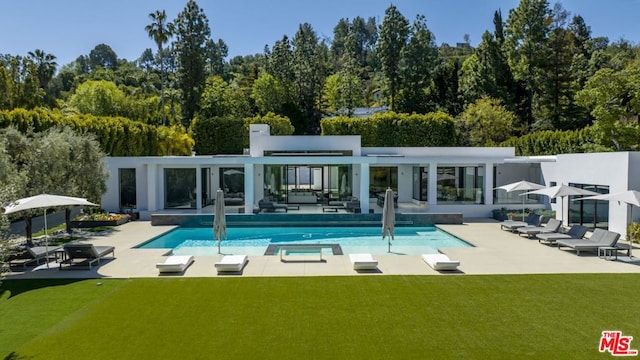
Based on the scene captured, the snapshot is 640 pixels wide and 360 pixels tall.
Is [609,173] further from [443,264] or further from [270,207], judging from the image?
[270,207]

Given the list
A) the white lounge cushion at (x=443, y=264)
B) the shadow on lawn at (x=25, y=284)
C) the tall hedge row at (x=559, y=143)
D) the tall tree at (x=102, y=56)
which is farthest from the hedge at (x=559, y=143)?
the tall tree at (x=102, y=56)

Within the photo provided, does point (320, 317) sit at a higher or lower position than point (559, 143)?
lower

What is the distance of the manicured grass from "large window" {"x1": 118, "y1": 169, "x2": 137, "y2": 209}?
12.7 metres

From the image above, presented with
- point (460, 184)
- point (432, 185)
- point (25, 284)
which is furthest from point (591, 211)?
point (25, 284)

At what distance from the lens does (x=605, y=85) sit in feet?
94.4

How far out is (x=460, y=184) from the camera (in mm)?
24625

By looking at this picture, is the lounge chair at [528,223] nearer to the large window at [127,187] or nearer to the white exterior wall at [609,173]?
the white exterior wall at [609,173]

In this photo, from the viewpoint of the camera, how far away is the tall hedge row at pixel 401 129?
1543 inches

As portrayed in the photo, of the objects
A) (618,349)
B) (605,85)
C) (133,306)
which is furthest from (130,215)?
(605,85)

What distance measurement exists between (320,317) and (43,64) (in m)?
51.6

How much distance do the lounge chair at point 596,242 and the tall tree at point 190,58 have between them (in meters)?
41.1

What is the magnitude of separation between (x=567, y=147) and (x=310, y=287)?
26031mm

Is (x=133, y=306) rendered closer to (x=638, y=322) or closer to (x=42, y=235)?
(x=638, y=322)

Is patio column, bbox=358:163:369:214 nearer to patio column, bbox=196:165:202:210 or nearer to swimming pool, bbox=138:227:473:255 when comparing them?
swimming pool, bbox=138:227:473:255
